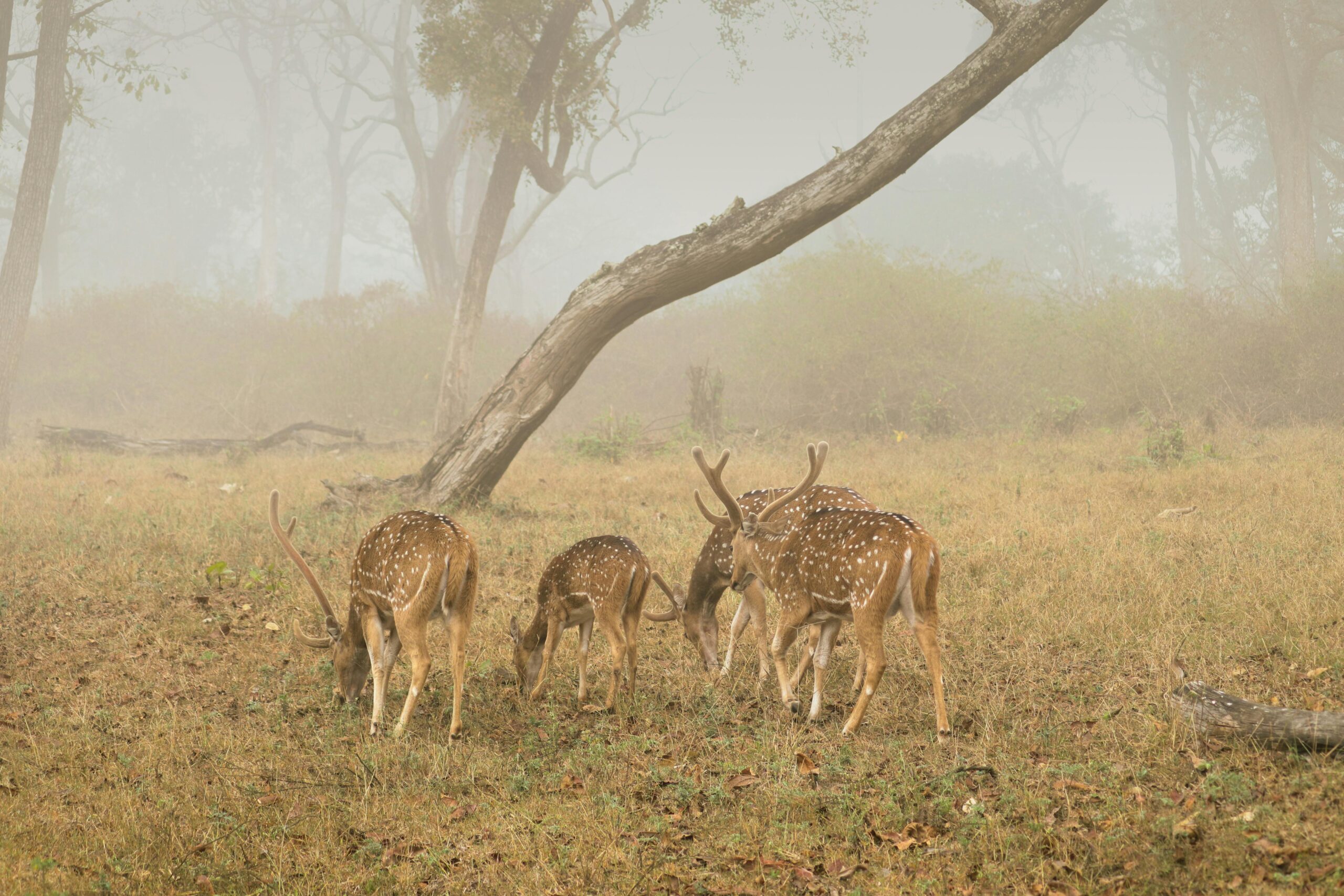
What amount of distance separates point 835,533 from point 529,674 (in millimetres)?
2319

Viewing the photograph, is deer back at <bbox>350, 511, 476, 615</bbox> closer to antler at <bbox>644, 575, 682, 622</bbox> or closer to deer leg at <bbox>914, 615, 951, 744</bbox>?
antler at <bbox>644, 575, 682, 622</bbox>

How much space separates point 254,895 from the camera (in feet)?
13.7

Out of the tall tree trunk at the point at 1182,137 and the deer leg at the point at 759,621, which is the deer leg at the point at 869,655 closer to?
the deer leg at the point at 759,621

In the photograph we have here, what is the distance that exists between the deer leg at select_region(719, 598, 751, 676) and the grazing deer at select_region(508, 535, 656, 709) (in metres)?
0.73

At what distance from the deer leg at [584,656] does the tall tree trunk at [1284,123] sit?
2610 centimetres

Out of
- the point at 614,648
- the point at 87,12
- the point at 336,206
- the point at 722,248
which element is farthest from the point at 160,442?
the point at 336,206

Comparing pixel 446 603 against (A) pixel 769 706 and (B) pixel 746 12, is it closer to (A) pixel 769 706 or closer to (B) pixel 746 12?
(A) pixel 769 706

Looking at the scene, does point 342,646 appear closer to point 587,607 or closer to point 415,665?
point 415,665

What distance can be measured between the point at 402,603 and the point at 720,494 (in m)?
2.19

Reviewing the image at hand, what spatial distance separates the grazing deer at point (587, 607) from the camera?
6469mm

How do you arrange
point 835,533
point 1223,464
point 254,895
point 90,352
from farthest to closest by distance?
point 90,352, point 1223,464, point 835,533, point 254,895

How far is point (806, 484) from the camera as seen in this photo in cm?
680

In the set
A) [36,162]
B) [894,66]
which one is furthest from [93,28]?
[894,66]

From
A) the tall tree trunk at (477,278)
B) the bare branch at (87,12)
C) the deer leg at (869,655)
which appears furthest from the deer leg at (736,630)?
the bare branch at (87,12)
